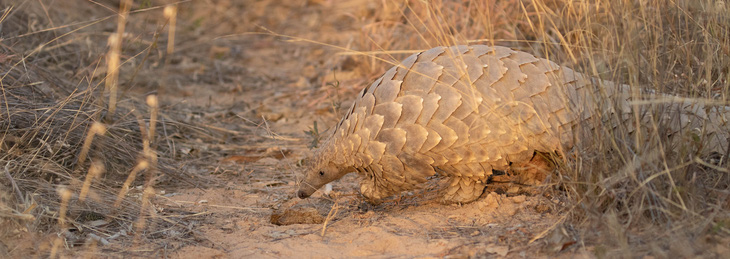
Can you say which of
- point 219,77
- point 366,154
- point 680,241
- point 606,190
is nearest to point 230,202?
point 366,154

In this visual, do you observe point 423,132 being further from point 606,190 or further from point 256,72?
point 256,72

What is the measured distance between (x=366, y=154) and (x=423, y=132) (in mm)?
338

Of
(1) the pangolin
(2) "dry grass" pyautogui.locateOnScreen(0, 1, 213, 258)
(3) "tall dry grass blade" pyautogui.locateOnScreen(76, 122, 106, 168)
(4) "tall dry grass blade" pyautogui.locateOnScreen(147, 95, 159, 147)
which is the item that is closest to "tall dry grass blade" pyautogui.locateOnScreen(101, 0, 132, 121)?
(2) "dry grass" pyautogui.locateOnScreen(0, 1, 213, 258)

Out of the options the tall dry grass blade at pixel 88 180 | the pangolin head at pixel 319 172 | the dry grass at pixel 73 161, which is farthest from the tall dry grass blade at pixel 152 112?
the pangolin head at pixel 319 172

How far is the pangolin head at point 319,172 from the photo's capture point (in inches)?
140

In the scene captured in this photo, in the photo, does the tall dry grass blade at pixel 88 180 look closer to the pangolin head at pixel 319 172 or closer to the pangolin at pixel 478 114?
the pangolin head at pixel 319 172

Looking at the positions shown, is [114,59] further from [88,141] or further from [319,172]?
[319,172]

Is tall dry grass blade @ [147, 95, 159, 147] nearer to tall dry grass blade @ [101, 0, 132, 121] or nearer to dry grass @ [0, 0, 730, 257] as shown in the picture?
dry grass @ [0, 0, 730, 257]

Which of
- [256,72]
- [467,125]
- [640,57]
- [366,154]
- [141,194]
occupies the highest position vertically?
[640,57]

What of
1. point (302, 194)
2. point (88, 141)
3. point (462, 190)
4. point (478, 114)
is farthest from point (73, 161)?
point (478, 114)

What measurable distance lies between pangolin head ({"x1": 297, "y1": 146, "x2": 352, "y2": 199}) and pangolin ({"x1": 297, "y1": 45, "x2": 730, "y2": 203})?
0.19 m

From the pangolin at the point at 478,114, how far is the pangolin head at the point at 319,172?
19 centimetres

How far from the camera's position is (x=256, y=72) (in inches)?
281

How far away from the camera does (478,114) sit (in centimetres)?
310
